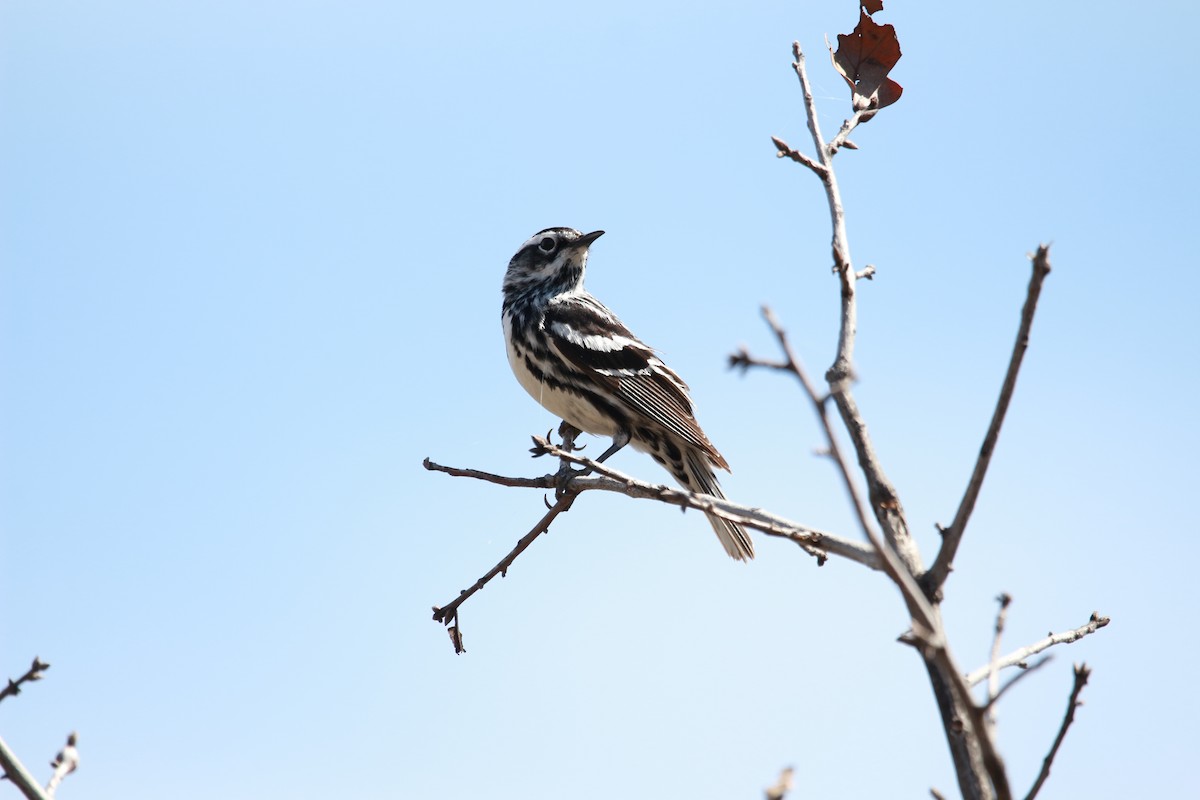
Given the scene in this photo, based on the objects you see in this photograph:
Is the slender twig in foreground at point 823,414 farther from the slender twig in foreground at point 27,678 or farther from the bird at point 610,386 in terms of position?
the bird at point 610,386

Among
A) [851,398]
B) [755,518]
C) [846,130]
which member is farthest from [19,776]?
[846,130]

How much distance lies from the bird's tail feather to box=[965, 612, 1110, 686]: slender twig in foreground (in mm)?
4786

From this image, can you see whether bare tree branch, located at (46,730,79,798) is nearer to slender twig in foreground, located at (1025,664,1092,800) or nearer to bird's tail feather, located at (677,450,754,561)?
slender twig in foreground, located at (1025,664,1092,800)

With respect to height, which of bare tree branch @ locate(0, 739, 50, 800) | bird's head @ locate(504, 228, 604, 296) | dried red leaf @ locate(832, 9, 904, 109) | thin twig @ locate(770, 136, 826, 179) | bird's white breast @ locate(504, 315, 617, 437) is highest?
bird's head @ locate(504, 228, 604, 296)

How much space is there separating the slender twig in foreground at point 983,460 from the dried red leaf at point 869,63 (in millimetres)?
2761

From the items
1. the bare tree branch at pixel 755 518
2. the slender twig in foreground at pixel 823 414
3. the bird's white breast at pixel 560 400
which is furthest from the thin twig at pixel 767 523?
the bird's white breast at pixel 560 400

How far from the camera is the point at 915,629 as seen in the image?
215cm

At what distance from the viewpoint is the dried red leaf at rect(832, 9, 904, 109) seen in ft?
16.8

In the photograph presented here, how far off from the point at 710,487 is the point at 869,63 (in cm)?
446

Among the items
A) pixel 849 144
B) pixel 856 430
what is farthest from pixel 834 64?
pixel 856 430

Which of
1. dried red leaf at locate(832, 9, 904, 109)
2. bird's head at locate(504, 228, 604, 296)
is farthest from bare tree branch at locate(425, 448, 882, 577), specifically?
bird's head at locate(504, 228, 604, 296)

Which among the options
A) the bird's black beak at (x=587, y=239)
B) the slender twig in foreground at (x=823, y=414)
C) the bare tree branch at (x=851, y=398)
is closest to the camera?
the slender twig in foreground at (x=823, y=414)

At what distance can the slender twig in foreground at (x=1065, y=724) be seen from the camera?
2.64 m

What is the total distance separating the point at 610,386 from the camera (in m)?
9.07
